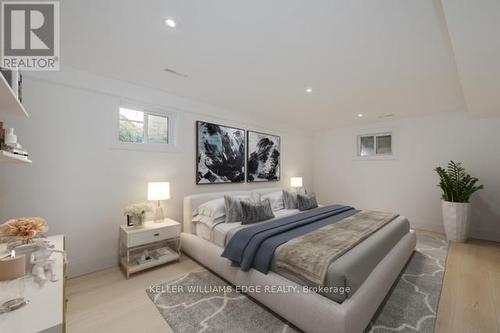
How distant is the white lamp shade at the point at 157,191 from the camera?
2809mm

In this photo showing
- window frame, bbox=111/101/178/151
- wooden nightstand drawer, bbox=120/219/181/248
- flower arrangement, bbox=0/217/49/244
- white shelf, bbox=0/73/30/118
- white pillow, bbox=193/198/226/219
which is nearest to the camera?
white shelf, bbox=0/73/30/118

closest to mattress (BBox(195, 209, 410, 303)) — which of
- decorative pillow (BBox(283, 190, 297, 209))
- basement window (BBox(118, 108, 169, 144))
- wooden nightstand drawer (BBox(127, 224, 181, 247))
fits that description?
wooden nightstand drawer (BBox(127, 224, 181, 247))

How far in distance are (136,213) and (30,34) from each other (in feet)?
6.62

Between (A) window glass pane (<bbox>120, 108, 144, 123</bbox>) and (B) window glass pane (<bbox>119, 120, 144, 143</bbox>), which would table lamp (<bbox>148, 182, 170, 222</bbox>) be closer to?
(B) window glass pane (<bbox>119, 120, 144, 143</bbox>)

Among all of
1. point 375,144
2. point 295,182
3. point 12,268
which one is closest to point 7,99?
point 12,268

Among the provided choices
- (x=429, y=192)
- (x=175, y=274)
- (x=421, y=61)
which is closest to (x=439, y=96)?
(x=421, y=61)

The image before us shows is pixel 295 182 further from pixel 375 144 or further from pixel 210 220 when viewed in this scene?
pixel 210 220

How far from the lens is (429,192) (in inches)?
169

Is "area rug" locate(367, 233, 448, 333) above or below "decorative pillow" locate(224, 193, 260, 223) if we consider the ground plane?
below

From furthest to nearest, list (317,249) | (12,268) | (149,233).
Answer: (149,233) < (317,249) < (12,268)

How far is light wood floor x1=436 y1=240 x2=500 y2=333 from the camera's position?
1769 mm

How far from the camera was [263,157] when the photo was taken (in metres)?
4.64

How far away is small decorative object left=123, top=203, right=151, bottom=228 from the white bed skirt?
1.09 metres

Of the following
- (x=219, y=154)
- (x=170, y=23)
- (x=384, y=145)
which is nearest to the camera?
(x=170, y=23)
